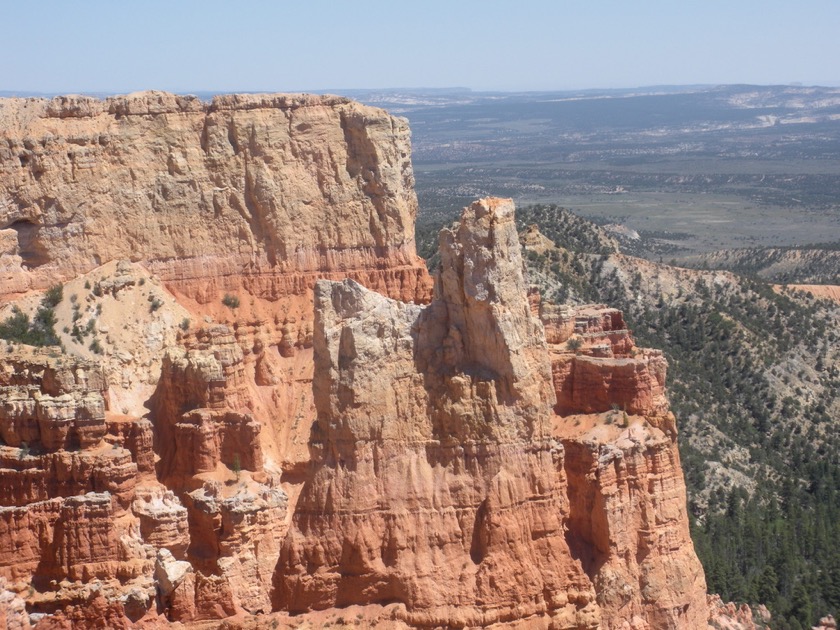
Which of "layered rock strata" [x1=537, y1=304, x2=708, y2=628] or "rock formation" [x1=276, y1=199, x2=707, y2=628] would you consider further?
"layered rock strata" [x1=537, y1=304, x2=708, y2=628]

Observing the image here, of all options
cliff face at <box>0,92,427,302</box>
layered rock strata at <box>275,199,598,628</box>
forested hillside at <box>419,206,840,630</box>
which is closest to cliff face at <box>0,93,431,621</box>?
cliff face at <box>0,92,427,302</box>

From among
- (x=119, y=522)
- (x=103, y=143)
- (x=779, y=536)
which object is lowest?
(x=779, y=536)

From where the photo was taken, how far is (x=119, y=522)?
33625mm

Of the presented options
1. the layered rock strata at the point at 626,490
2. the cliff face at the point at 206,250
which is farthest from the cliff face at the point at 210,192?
the layered rock strata at the point at 626,490

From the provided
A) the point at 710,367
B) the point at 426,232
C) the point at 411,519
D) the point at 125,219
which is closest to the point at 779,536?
the point at 710,367

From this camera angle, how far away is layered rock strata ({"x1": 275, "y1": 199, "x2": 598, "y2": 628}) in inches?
1257

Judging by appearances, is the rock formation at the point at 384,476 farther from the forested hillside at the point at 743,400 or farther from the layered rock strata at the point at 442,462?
the forested hillside at the point at 743,400

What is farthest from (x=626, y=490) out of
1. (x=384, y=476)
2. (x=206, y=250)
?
(x=206, y=250)

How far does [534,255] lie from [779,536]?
101ft

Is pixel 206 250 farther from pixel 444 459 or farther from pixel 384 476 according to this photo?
pixel 444 459

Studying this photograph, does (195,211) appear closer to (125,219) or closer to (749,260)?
(125,219)

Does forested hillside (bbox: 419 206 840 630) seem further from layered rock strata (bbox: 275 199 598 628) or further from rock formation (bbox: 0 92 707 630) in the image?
layered rock strata (bbox: 275 199 598 628)

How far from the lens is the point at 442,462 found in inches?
1278

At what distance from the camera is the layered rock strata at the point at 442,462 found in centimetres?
3194
